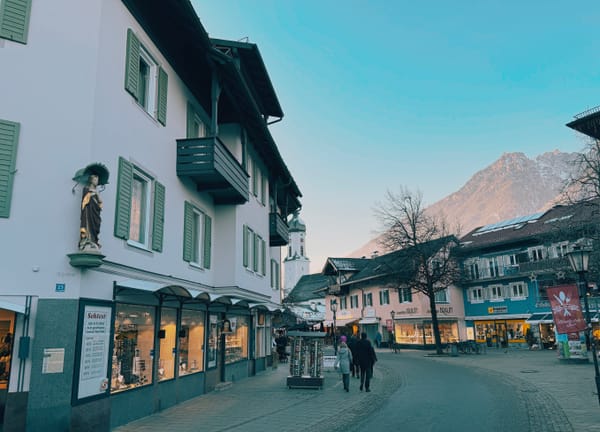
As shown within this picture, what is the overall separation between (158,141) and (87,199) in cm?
412

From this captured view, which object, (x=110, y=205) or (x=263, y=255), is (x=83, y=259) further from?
(x=263, y=255)

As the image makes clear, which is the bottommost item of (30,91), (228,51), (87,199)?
(87,199)

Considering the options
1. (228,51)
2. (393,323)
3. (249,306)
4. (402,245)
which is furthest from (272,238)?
(393,323)

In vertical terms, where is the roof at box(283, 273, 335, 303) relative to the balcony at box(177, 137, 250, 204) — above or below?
above

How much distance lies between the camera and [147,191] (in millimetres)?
12641

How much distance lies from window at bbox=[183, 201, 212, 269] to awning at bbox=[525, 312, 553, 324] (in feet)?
105

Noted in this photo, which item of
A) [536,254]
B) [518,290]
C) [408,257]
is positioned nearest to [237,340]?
[408,257]

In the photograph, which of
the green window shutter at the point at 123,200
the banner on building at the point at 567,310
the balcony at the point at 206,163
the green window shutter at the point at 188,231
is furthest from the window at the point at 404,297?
the green window shutter at the point at 123,200

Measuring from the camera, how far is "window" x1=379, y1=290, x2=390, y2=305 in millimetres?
51269

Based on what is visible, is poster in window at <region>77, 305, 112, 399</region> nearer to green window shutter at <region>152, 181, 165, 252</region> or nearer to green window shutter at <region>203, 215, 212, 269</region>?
green window shutter at <region>152, 181, 165, 252</region>

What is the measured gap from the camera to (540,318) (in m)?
39.9

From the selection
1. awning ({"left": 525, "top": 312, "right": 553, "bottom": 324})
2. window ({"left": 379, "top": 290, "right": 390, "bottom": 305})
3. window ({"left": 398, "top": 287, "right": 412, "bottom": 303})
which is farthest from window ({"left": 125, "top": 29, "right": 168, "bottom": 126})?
window ({"left": 379, "top": 290, "right": 390, "bottom": 305})

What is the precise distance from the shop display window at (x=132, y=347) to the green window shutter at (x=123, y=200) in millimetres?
1664

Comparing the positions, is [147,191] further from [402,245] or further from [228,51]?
[402,245]
